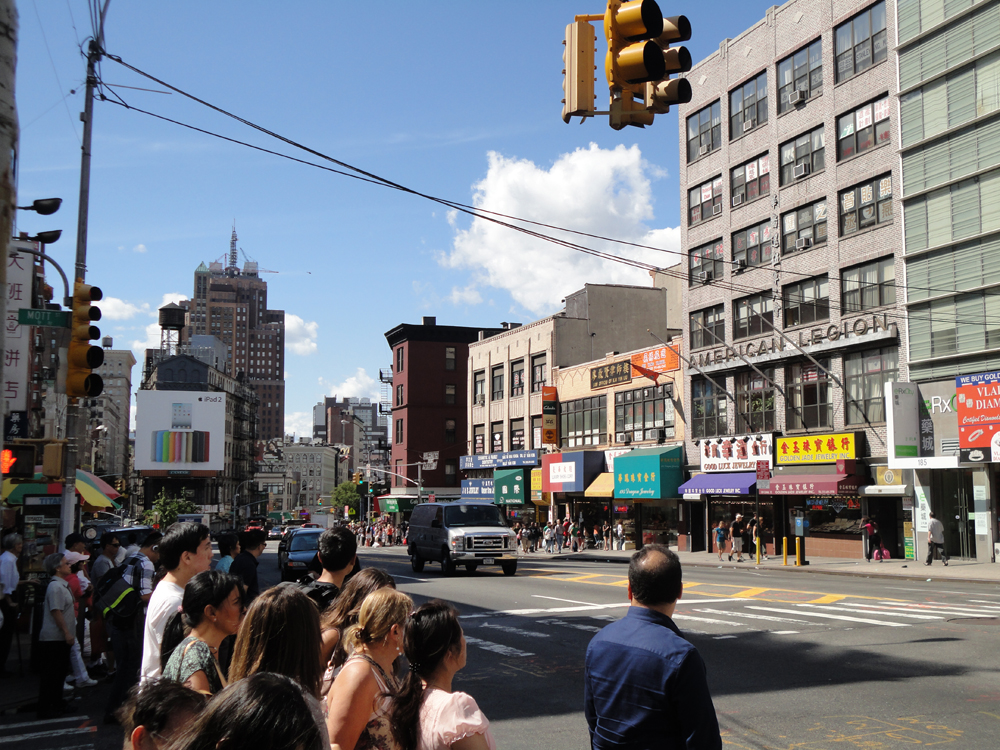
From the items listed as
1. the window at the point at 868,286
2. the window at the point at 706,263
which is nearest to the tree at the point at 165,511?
the window at the point at 706,263

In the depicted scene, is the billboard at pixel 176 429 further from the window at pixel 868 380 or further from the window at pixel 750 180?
the window at pixel 868 380

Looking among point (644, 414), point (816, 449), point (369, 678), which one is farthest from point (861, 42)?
point (369, 678)

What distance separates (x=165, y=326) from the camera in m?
138

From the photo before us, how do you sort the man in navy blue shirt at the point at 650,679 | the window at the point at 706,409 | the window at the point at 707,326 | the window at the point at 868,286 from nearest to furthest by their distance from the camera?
the man in navy blue shirt at the point at 650,679
the window at the point at 868,286
the window at the point at 706,409
the window at the point at 707,326

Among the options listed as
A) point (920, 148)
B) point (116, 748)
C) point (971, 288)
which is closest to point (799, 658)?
point (116, 748)

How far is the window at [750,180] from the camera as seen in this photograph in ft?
A: 132

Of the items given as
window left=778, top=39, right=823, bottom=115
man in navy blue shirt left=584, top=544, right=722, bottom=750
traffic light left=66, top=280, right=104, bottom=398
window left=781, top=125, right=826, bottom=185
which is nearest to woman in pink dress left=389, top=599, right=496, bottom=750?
man in navy blue shirt left=584, top=544, right=722, bottom=750

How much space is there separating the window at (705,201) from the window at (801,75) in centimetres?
539

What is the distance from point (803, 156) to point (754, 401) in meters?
11.1

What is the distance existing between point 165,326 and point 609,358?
347 feet

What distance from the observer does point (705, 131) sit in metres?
44.8

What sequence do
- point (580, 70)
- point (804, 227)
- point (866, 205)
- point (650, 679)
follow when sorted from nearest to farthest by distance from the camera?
1. point (650, 679)
2. point (580, 70)
3. point (866, 205)
4. point (804, 227)

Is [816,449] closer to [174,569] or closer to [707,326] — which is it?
[707,326]

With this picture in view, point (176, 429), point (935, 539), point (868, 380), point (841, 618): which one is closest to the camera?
point (841, 618)
